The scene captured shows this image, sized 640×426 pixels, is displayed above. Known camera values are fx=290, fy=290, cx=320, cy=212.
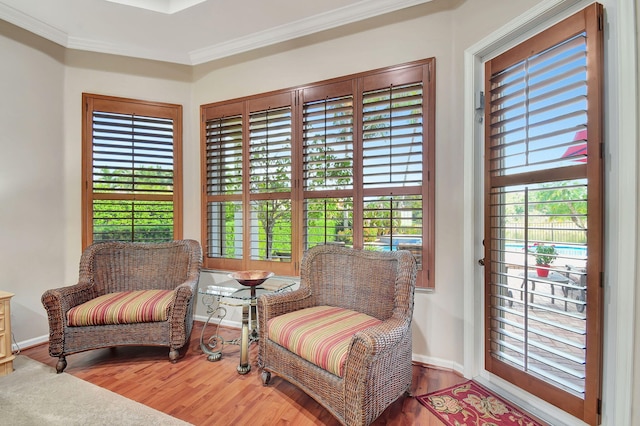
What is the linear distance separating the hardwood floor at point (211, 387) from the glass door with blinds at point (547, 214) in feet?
2.11

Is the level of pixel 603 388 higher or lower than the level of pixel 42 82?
lower

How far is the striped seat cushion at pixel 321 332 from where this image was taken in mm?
1590

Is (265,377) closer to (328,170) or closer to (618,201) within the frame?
(328,170)

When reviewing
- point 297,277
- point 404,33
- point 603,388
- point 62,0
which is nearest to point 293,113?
point 404,33

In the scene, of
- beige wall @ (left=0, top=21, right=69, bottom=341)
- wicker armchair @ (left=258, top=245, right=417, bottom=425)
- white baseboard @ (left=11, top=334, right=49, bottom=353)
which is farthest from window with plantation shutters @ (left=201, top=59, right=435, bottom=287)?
white baseboard @ (left=11, top=334, right=49, bottom=353)

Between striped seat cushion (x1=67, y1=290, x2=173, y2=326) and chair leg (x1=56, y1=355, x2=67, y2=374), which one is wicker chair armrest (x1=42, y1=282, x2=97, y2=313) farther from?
chair leg (x1=56, y1=355, x2=67, y2=374)

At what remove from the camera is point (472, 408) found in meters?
1.79

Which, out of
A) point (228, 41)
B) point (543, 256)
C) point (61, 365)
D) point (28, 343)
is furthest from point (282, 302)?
point (228, 41)

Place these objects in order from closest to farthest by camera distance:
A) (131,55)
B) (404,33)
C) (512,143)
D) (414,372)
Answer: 1. (512,143)
2. (414,372)
3. (404,33)
4. (131,55)

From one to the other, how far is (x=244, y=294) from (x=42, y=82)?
2905mm

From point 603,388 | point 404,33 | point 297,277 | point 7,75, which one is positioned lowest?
point 603,388

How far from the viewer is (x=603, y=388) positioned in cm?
141

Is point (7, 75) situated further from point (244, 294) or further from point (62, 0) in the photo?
point (244, 294)

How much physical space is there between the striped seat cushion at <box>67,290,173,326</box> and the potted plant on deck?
2.64 m
